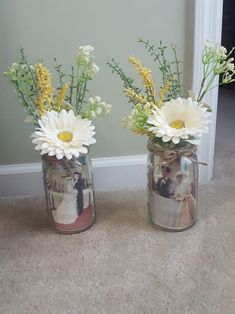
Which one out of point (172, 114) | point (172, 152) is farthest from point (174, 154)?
point (172, 114)

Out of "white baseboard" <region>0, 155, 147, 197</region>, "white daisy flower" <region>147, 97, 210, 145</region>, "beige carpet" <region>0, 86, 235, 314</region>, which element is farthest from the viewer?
"white baseboard" <region>0, 155, 147, 197</region>

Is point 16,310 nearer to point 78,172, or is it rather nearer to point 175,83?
point 78,172

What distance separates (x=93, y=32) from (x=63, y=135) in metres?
0.39

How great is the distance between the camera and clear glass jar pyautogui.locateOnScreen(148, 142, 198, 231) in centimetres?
107

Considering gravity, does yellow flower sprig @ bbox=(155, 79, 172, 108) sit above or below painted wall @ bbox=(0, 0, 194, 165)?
below

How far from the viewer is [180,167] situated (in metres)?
1.07

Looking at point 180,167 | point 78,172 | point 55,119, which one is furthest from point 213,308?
point 55,119

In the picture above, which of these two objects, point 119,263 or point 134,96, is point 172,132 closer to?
point 134,96

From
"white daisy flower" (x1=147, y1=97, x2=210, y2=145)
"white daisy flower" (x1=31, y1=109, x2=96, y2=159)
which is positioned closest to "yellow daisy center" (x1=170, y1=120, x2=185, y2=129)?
"white daisy flower" (x1=147, y1=97, x2=210, y2=145)

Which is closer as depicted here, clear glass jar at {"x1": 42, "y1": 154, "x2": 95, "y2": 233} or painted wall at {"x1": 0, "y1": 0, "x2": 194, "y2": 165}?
clear glass jar at {"x1": 42, "y1": 154, "x2": 95, "y2": 233}

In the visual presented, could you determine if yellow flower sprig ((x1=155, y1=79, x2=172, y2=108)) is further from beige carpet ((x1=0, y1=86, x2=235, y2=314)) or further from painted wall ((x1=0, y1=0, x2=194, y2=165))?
beige carpet ((x1=0, y1=86, x2=235, y2=314))

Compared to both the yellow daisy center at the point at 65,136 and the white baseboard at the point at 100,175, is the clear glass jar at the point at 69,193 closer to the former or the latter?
the yellow daisy center at the point at 65,136

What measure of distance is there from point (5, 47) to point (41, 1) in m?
0.19

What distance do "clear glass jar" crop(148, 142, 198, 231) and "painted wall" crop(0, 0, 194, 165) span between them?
32 centimetres
